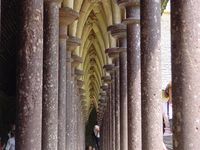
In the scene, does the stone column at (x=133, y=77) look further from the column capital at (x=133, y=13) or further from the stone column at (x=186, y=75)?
the stone column at (x=186, y=75)

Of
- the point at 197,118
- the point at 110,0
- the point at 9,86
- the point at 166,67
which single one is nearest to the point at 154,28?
the point at 197,118

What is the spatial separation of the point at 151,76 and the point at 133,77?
6.92ft

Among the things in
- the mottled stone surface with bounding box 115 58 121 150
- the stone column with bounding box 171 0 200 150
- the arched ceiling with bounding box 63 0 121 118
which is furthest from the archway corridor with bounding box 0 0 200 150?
the arched ceiling with bounding box 63 0 121 118

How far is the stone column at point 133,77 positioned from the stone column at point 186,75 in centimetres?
401

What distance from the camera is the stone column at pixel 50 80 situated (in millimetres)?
8094

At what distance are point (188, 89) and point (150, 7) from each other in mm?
2758

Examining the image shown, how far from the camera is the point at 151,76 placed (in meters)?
6.66

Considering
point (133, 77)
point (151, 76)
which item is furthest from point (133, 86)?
point (151, 76)

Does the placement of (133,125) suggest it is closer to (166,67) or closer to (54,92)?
(54,92)

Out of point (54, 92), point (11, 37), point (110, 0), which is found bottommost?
point (54, 92)

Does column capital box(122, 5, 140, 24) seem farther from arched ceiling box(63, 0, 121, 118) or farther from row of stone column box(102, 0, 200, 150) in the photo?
arched ceiling box(63, 0, 121, 118)

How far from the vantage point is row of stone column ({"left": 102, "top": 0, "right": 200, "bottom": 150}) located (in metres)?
4.22

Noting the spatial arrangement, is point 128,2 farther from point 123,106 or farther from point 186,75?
point 186,75

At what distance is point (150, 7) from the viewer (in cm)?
680
